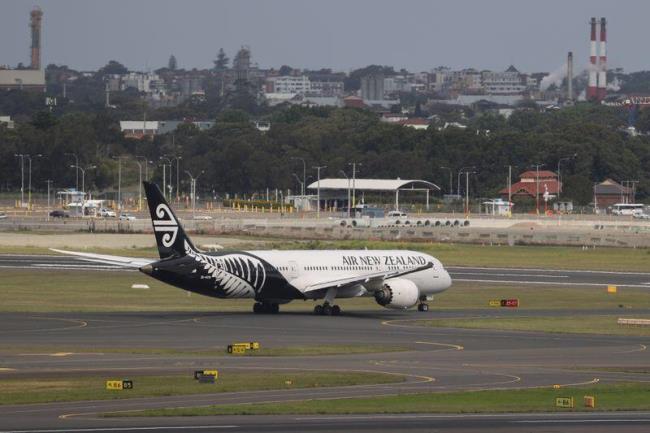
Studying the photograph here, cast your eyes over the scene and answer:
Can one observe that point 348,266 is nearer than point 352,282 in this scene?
No

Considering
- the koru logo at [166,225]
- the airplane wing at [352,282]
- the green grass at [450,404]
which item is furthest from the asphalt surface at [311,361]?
the koru logo at [166,225]

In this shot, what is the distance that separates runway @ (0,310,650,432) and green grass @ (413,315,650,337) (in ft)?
7.26

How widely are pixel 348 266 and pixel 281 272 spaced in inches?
181

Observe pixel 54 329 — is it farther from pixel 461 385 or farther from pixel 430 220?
pixel 430 220

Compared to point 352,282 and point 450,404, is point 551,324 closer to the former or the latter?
point 352,282

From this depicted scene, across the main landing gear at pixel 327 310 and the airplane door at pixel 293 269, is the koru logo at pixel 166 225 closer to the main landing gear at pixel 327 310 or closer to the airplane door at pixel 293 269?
the airplane door at pixel 293 269

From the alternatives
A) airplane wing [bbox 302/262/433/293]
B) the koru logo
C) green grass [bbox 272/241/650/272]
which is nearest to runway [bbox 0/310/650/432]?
airplane wing [bbox 302/262/433/293]

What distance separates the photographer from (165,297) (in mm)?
92188

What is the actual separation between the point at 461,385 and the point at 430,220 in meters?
139

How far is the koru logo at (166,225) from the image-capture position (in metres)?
76.5

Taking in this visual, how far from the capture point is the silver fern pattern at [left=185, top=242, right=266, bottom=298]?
7700 cm

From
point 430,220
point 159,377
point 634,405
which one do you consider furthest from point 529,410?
point 430,220

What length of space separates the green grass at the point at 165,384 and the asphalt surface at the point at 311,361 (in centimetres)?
94

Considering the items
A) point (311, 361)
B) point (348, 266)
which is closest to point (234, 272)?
point (348, 266)
